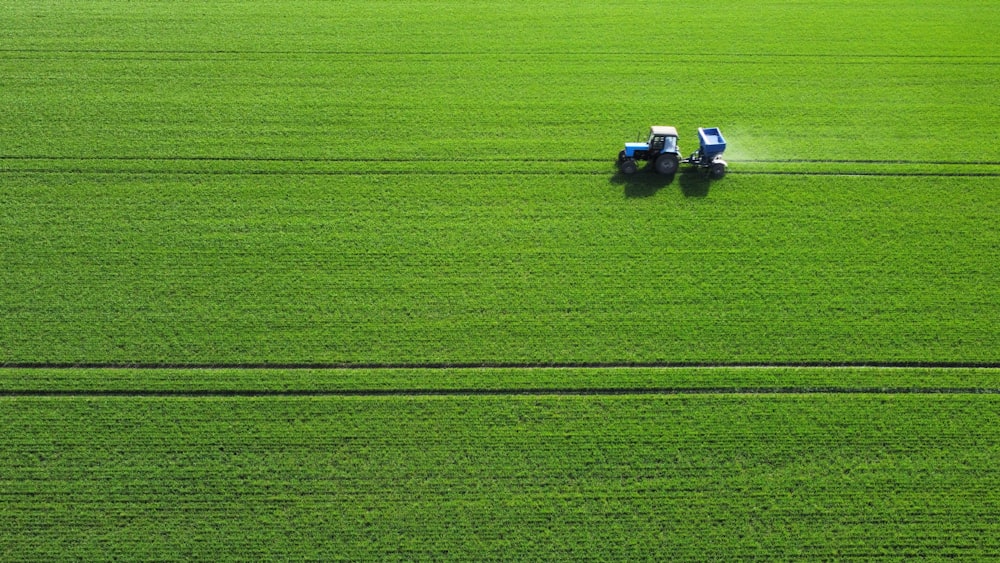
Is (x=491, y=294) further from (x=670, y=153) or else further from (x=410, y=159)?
(x=670, y=153)

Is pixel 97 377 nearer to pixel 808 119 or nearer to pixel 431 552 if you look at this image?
pixel 431 552

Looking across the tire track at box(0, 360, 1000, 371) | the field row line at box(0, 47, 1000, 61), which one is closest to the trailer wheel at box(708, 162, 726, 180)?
the tire track at box(0, 360, 1000, 371)

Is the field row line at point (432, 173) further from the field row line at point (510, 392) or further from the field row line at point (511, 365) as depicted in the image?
the field row line at point (510, 392)

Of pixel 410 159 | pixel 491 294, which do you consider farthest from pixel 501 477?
pixel 410 159

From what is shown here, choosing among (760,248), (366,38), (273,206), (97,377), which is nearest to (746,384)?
(760,248)

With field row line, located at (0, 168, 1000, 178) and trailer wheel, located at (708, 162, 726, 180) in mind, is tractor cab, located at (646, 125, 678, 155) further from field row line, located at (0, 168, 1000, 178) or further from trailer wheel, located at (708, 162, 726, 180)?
field row line, located at (0, 168, 1000, 178)

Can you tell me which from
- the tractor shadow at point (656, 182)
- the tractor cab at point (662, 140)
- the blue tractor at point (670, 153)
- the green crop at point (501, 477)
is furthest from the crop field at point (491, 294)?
the tractor cab at point (662, 140)

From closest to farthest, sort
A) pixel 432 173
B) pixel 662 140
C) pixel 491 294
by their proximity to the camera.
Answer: pixel 491 294
pixel 662 140
pixel 432 173
